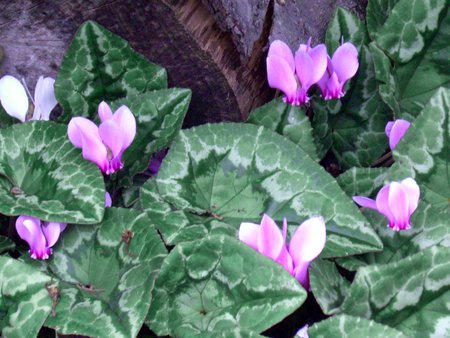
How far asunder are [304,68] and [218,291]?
528 millimetres

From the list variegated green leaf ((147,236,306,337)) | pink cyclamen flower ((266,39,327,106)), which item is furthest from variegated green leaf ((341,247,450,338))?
pink cyclamen flower ((266,39,327,106))

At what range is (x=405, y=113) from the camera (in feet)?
6.23

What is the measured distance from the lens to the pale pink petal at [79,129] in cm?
159

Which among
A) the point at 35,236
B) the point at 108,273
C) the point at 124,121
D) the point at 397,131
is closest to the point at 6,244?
the point at 35,236

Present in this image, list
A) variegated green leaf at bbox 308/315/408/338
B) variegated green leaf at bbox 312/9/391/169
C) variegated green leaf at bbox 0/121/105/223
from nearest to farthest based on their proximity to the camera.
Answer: variegated green leaf at bbox 308/315/408/338 → variegated green leaf at bbox 0/121/105/223 → variegated green leaf at bbox 312/9/391/169

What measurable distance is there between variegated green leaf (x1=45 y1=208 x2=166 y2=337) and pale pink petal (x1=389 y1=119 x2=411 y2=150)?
1.79 ft

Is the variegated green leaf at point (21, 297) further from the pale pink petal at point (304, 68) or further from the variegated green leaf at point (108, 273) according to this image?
the pale pink petal at point (304, 68)

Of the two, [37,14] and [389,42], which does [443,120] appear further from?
[37,14]

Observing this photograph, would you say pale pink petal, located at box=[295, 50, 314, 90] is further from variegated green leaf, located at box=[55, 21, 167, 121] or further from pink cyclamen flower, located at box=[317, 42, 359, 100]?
variegated green leaf, located at box=[55, 21, 167, 121]

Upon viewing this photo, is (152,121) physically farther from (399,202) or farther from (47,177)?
(399,202)

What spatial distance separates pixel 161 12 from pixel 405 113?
635mm

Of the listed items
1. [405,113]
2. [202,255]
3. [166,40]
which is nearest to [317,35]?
[405,113]

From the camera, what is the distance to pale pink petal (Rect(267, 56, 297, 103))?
1.70 m

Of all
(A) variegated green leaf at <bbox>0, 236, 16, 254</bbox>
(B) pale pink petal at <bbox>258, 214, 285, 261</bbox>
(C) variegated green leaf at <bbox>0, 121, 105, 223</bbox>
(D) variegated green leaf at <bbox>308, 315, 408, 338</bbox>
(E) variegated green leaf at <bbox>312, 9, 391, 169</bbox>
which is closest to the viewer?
(D) variegated green leaf at <bbox>308, 315, 408, 338</bbox>
